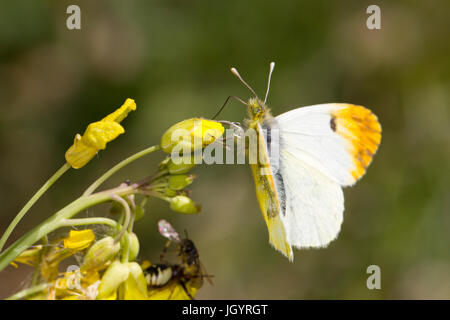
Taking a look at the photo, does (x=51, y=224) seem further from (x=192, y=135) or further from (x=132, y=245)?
(x=192, y=135)

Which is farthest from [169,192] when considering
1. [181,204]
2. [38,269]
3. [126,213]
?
[38,269]

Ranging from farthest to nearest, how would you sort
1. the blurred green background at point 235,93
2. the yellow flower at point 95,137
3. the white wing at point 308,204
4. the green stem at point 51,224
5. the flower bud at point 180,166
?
the blurred green background at point 235,93 < the white wing at point 308,204 < the flower bud at point 180,166 < the yellow flower at point 95,137 < the green stem at point 51,224

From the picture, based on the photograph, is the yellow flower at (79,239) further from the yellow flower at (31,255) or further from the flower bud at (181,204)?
the flower bud at (181,204)

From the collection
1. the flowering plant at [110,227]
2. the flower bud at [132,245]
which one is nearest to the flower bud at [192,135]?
the flowering plant at [110,227]

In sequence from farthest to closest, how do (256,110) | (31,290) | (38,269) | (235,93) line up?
(235,93)
(256,110)
(38,269)
(31,290)
